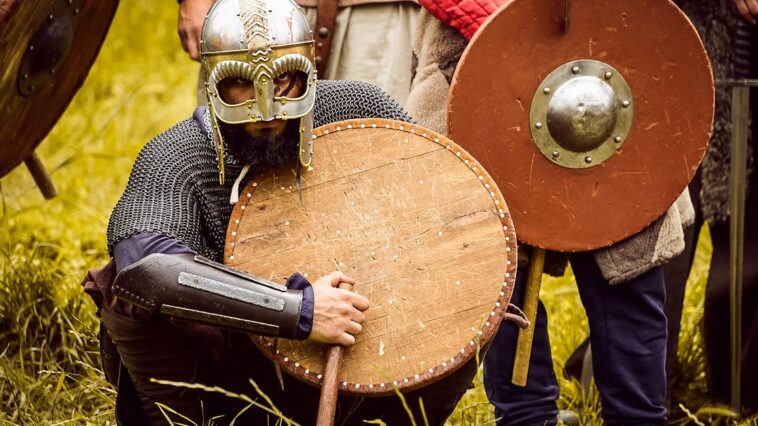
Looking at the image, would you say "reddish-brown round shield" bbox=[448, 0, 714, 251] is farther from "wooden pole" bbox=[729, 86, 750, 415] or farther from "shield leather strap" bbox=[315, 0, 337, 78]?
"shield leather strap" bbox=[315, 0, 337, 78]

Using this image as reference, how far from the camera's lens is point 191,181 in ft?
9.40

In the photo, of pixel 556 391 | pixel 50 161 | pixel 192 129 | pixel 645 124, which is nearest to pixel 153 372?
pixel 192 129

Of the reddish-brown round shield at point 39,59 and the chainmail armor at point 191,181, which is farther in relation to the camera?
the reddish-brown round shield at point 39,59

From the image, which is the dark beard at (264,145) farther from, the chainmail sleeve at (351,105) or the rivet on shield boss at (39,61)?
the rivet on shield boss at (39,61)

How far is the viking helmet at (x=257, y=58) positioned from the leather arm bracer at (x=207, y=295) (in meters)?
0.33

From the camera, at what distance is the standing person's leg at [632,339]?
314 cm

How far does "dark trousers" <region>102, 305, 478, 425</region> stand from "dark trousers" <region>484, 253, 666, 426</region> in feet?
1.16

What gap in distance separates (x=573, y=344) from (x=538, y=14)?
165 centimetres

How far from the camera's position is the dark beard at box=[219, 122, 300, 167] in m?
2.77

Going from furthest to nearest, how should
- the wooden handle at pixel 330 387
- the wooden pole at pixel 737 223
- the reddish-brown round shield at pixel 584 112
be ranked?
the wooden pole at pixel 737 223 < the reddish-brown round shield at pixel 584 112 < the wooden handle at pixel 330 387

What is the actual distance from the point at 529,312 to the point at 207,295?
0.97m

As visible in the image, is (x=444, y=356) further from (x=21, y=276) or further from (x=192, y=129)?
(x=21, y=276)

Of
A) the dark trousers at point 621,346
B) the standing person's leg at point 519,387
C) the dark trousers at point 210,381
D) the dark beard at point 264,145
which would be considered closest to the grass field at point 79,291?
the standing person's leg at point 519,387

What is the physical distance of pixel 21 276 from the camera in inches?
155
